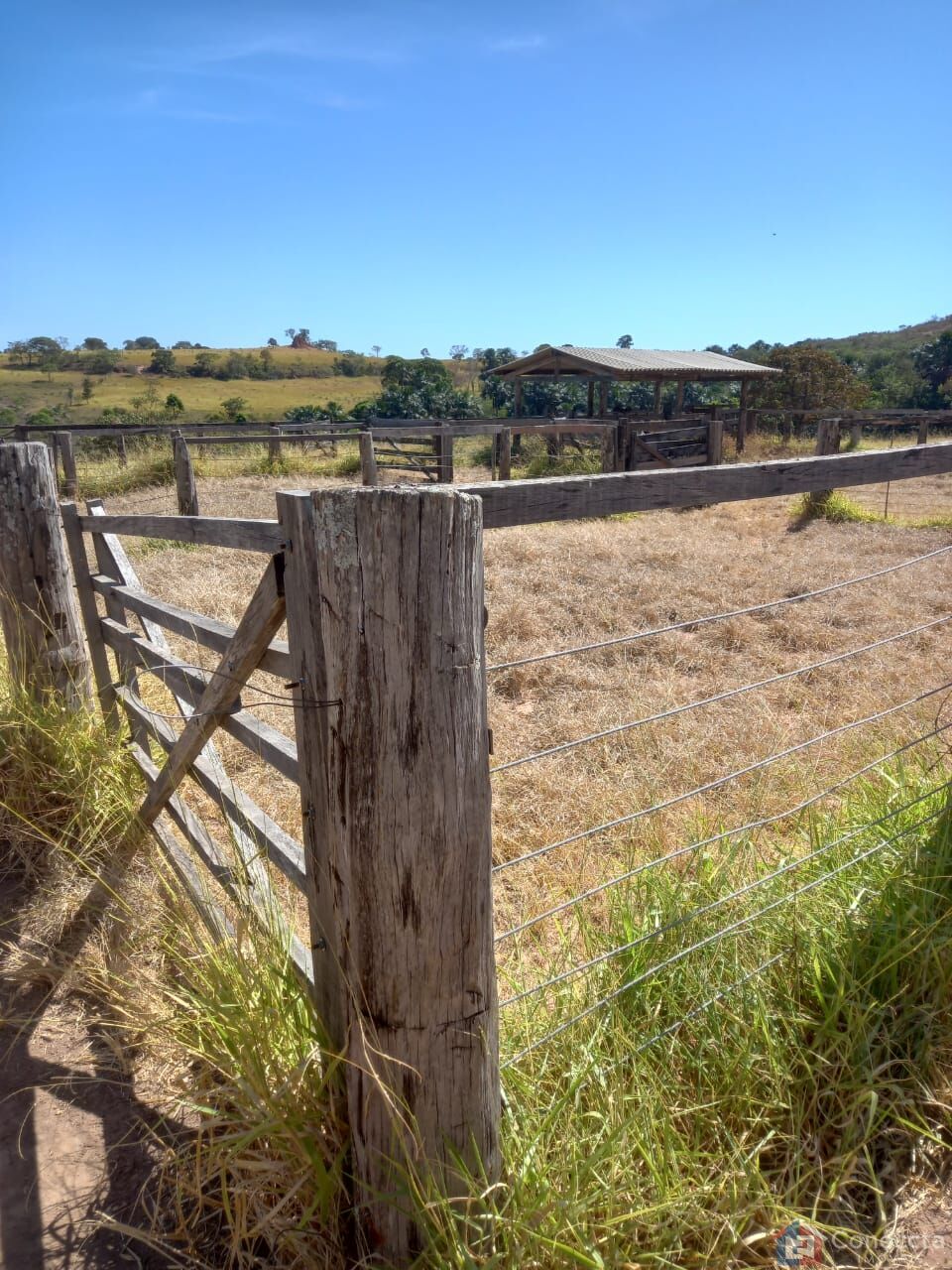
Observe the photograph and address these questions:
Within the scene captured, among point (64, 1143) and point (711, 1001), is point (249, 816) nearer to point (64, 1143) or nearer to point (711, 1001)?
point (64, 1143)

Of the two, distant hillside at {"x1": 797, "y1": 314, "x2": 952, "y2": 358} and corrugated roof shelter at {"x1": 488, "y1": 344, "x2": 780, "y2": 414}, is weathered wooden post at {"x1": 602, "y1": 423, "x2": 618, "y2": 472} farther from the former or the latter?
distant hillside at {"x1": 797, "y1": 314, "x2": 952, "y2": 358}

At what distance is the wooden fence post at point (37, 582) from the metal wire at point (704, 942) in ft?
8.83

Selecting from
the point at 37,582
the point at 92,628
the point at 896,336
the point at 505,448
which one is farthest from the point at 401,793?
the point at 896,336

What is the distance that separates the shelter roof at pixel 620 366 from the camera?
19.7 meters

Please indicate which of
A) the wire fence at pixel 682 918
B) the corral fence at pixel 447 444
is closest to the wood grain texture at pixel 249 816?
the wire fence at pixel 682 918

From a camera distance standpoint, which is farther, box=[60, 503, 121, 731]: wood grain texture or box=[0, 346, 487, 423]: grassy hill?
box=[0, 346, 487, 423]: grassy hill

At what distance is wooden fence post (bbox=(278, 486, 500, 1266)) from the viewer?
4.26ft

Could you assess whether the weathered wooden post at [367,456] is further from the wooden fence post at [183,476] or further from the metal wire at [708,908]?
the metal wire at [708,908]

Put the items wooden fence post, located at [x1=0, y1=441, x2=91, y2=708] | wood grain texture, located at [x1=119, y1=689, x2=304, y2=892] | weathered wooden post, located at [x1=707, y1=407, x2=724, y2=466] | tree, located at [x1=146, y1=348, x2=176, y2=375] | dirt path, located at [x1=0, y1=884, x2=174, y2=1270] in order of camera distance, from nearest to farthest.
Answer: dirt path, located at [x1=0, y1=884, x2=174, y2=1270] → wood grain texture, located at [x1=119, y1=689, x2=304, y2=892] → wooden fence post, located at [x1=0, y1=441, x2=91, y2=708] → weathered wooden post, located at [x1=707, y1=407, x2=724, y2=466] → tree, located at [x1=146, y1=348, x2=176, y2=375]

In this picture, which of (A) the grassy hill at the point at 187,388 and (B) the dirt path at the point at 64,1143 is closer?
(B) the dirt path at the point at 64,1143

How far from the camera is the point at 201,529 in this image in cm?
240

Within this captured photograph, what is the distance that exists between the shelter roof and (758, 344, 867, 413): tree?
501 centimetres

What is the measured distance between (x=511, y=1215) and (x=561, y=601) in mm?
5949

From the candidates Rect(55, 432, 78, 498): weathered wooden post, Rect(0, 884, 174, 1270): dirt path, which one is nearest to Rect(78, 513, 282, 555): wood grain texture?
Rect(0, 884, 174, 1270): dirt path
